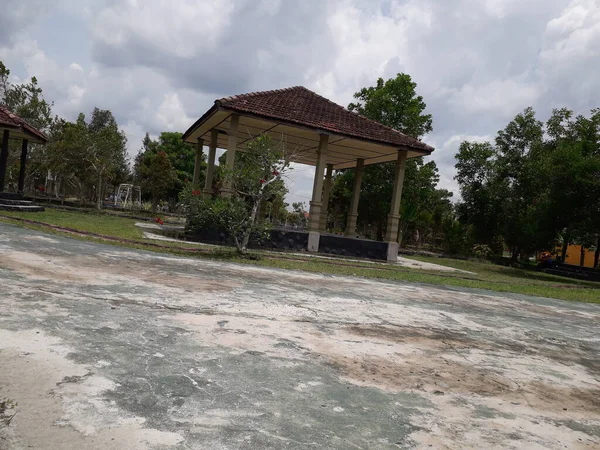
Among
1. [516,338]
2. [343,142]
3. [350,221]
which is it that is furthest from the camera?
[350,221]

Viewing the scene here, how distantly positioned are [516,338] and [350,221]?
15.1 meters

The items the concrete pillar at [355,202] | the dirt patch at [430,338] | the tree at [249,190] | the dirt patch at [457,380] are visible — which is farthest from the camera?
the concrete pillar at [355,202]

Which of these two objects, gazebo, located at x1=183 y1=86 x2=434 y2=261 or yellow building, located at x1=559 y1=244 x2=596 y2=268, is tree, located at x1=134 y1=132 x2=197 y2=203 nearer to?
gazebo, located at x1=183 y1=86 x2=434 y2=261

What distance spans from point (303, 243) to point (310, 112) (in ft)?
15.4

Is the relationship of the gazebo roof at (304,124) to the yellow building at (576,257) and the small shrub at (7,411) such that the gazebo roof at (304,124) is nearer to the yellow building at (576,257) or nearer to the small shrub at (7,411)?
the small shrub at (7,411)

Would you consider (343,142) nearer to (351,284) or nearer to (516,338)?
(351,284)

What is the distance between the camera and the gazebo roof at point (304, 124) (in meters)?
14.6

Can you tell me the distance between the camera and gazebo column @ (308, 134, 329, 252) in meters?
15.5

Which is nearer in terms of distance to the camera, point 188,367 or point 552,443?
point 552,443

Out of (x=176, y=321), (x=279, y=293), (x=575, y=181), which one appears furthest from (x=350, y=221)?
(x=176, y=321)

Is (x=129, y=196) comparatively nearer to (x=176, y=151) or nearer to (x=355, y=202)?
(x=176, y=151)

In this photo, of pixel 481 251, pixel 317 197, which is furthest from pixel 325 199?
pixel 481 251

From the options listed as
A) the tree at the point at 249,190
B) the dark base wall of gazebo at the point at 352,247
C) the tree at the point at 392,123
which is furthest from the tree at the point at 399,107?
the tree at the point at 249,190

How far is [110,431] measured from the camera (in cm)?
235
